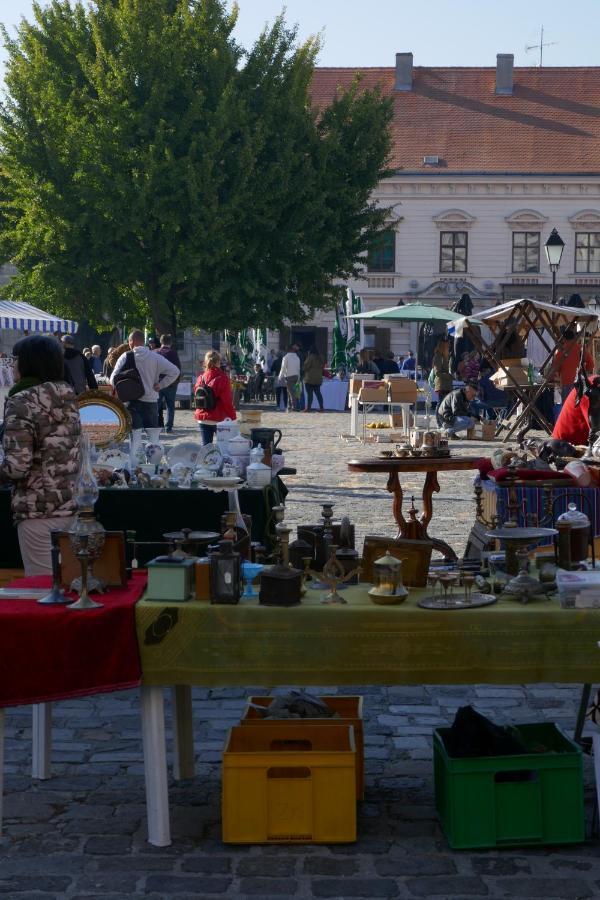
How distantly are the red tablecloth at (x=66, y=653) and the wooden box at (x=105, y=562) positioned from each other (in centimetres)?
25

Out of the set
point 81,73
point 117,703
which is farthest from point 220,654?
point 81,73

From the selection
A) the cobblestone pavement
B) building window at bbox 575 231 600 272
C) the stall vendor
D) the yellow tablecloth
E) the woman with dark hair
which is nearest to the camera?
the cobblestone pavement

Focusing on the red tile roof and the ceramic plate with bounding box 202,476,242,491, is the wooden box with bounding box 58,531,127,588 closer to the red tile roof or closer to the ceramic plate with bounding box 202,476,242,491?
the ceramic plate with bounding box 202,476,242,491

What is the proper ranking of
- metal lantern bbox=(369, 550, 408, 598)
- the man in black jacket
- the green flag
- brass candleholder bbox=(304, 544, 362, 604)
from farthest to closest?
Answer: the green flag → the man in black jacket → brass candleholder bbox=(304, 544, 362, 604) → metal lantern bbox=(369, 550, 408, 598)

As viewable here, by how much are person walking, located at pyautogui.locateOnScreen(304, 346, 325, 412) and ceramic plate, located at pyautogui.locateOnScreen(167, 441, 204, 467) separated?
22003 millimetres

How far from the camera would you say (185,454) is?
28.7 ft

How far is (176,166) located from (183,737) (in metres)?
26.4

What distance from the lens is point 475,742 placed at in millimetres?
4824

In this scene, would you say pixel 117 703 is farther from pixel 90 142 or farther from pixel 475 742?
pixel 90 142

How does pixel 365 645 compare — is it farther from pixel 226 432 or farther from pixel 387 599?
pixel 226 432

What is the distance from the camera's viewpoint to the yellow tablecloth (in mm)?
4543

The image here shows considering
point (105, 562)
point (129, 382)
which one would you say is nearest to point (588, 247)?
point (129, 382)

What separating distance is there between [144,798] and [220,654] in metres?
0.91

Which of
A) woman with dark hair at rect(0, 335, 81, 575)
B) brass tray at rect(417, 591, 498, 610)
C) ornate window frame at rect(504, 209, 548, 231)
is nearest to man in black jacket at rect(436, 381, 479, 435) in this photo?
woman with dark hair at rect(0, 335, 81, 575)
